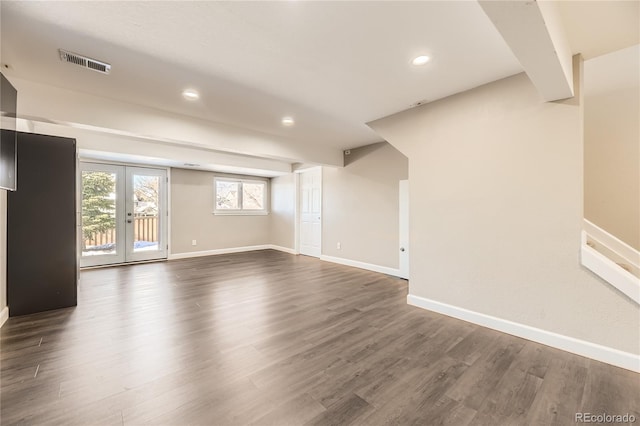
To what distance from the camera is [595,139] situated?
A: 10.6 ft

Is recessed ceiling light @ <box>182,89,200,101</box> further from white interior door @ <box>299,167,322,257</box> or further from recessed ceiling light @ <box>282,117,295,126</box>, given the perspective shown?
white interior door @ <box>299,167,322,257</box>

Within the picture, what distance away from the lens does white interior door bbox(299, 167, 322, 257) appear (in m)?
6.48

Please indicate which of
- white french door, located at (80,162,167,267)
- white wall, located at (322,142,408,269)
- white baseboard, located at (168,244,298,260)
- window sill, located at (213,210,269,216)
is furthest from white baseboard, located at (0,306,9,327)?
white wall, located at (322,142,408,269)

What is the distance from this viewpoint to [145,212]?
602cm

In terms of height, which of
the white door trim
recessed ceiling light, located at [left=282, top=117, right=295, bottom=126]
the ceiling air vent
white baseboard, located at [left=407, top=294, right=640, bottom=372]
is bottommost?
white baseboard, located at [left=407, top=294, right=640, bottom=372]

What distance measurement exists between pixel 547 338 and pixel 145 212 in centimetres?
742

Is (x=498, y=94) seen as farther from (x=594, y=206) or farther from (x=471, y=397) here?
(x=471, y=397)

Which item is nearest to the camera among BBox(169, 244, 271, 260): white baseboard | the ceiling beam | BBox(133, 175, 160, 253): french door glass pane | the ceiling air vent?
the ceiling beam

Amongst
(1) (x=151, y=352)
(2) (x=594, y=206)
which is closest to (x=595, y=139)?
(2) (x=594, y=206)

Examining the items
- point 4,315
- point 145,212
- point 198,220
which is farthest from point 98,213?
point 4,315

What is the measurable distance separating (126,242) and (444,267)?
6.53 m

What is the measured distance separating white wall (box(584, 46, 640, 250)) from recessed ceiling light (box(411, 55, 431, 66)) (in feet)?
6.79

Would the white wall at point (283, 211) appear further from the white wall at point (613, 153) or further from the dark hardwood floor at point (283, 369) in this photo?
the white wall at point (613, 153)
